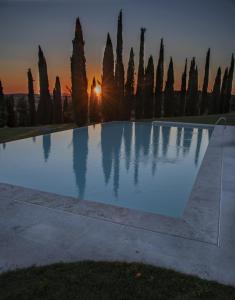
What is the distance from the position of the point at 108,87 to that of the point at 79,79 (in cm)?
311

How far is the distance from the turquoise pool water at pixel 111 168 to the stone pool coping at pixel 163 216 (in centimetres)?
54

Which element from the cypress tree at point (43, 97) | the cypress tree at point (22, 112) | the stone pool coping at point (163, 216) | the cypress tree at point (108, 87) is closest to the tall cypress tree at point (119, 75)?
the cypress tree at point (108, 87)

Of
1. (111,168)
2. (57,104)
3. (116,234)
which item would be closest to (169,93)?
(57,104)

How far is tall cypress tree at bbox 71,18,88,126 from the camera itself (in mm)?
15584

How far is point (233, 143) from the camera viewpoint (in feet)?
31.3

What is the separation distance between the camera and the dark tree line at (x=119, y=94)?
1673 centimetres

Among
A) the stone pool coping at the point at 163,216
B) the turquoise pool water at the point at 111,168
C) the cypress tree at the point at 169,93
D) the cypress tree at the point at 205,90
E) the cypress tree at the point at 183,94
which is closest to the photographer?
the stone pool coping at the point at 163,216

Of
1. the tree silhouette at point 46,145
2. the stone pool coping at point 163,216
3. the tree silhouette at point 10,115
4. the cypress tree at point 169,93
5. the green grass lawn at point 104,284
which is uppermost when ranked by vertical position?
the cypress tree at point 169,93

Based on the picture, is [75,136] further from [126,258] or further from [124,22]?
[124,22]

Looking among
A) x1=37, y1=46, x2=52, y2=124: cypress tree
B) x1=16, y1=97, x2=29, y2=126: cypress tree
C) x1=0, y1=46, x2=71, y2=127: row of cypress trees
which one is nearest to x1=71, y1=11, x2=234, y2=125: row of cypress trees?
x1=0, y1=46, x2=71, y2=127: row of cypress trees

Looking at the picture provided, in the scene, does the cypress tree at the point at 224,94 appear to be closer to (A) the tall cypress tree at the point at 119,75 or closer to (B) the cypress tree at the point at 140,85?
(B) the cypress tree at the point at 140,85

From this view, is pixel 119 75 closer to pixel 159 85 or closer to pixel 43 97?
pixel 159 85

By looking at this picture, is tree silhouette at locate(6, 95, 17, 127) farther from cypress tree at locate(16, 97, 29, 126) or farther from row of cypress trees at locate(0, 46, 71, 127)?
cypress tree at locate(16, 97, 29, 126)

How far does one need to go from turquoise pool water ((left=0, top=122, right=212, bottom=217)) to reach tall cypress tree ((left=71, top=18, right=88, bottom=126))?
5222 mm
